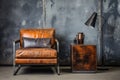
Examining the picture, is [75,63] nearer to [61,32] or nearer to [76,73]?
[76,73]

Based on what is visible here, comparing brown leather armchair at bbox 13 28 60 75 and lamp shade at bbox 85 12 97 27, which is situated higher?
lamp shade at bbox 85 12 97 27

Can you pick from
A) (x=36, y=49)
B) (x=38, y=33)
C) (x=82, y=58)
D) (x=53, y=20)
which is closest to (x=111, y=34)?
(x=82, y=58)

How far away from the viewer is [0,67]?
5.95 metres

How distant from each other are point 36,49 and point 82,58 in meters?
0.96

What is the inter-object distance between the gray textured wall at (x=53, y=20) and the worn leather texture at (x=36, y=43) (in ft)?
2.41

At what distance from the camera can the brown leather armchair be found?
16.2 feet

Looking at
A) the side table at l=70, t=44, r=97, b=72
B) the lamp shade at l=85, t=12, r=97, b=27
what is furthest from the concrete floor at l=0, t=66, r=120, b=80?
the lamp shade at l=85, t=12, r=97, b=27

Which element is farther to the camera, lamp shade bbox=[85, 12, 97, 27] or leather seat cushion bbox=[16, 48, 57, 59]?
lamp shade bbox=[85, 12, 97, 27]

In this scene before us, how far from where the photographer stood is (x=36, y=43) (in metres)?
5.48

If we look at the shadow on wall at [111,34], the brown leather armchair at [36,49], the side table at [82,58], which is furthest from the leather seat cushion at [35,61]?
the shadow on wall at [111,34]

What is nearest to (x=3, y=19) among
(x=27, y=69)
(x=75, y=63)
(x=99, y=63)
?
(x=27, y=69)

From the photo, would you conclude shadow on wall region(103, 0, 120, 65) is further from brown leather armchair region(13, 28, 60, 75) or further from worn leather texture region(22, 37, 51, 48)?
worn leather texture region(22, 37, 51, 48)

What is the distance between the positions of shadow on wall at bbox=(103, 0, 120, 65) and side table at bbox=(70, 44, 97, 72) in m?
1.04

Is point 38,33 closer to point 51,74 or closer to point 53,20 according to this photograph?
point 53,20
